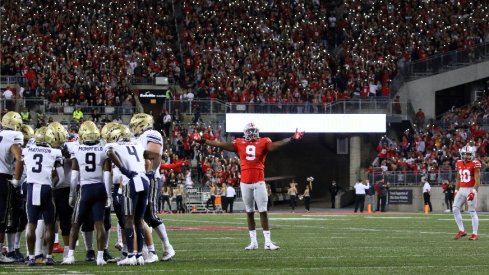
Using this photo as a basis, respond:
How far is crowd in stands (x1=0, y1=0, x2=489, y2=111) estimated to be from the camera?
4556 centimetres

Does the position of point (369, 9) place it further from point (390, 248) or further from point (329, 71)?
point (390, 248)

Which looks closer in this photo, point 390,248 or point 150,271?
point 150,271

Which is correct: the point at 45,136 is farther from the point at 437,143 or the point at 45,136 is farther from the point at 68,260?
the point at 437,143

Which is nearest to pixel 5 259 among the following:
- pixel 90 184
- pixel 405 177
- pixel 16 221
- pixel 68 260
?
pixel 16 221

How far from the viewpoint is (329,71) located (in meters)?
49.4

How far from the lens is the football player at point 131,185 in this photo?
14.4 m

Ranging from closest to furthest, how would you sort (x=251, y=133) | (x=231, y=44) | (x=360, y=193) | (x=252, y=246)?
1. (x=252, y=246)
2. (x=251, y=133)
3. (x=360, y=193)
4. (x=231, y=44)

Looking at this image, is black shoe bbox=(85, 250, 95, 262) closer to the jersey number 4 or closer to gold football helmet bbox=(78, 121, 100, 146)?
gold football helmet bbox=(78, 121, 100, 146)

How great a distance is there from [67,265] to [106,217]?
5.01 feet

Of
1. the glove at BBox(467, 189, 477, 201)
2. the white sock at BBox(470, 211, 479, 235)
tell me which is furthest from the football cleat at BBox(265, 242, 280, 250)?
the glove at BBox(467, 189, 477, 201)

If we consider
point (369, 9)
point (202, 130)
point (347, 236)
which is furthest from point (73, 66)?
point (347, 236)

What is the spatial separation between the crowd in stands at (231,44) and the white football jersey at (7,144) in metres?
28.8

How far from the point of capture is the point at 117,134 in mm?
14500

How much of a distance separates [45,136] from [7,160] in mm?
865
